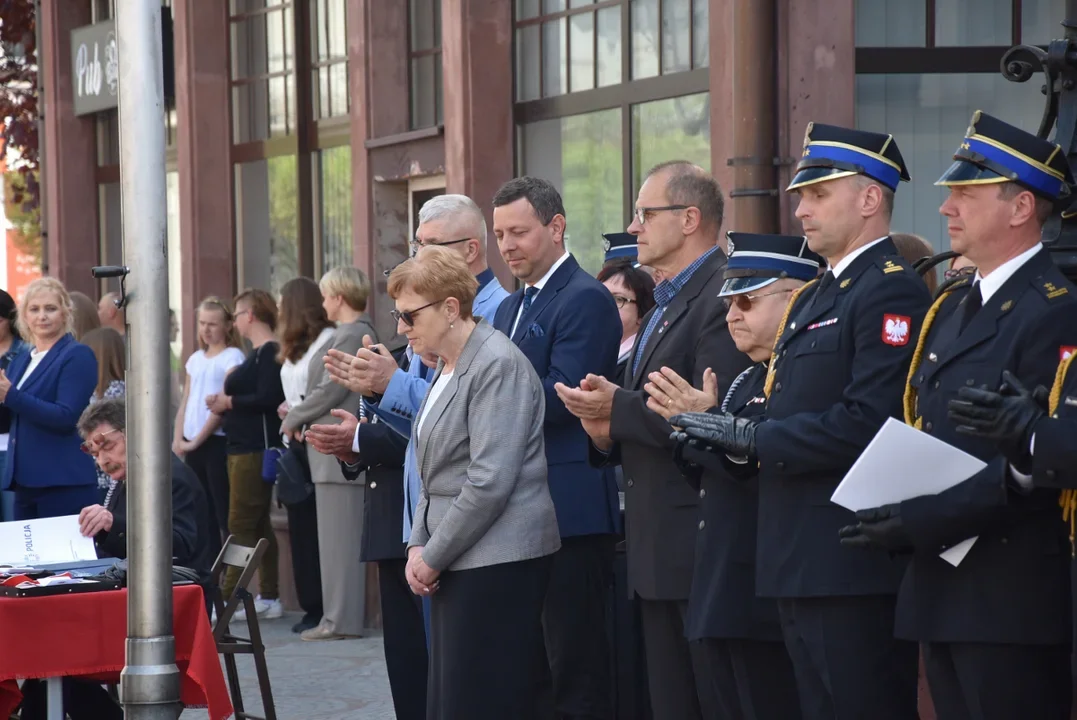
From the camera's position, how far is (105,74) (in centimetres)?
1399

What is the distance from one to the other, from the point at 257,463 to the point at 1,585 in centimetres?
466

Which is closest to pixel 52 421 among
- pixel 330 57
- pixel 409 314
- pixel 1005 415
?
pixel 409 314

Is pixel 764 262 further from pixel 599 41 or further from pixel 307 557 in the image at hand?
pixel 307 557

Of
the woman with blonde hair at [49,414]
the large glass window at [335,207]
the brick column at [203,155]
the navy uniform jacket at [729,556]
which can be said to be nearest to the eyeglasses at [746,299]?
the navy uniform jacket at [729,556]

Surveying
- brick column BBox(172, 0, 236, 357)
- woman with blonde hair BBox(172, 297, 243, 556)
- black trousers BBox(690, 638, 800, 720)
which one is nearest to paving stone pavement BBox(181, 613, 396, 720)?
woman with blonde hair BBox(172, 297, 243, 556)

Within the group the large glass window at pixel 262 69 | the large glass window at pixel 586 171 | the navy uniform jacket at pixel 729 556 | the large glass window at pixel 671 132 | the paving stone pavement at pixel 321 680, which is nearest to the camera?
the navy uniform jacket at pixel 729 556

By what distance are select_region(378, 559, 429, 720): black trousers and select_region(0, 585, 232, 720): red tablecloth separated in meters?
0.64

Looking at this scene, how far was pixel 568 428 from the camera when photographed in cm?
571

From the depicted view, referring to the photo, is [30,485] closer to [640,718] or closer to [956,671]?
[640,718]

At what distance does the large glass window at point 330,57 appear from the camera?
11.6 m

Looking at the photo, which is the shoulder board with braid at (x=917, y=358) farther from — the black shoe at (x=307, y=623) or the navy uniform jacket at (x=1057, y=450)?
the black shoe at (x=307, y=623)

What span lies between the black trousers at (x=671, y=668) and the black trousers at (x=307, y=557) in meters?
5.26

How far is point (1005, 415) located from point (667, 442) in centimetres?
148

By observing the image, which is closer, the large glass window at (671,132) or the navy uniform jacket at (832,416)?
the navy uniform jacket at (832,416)
